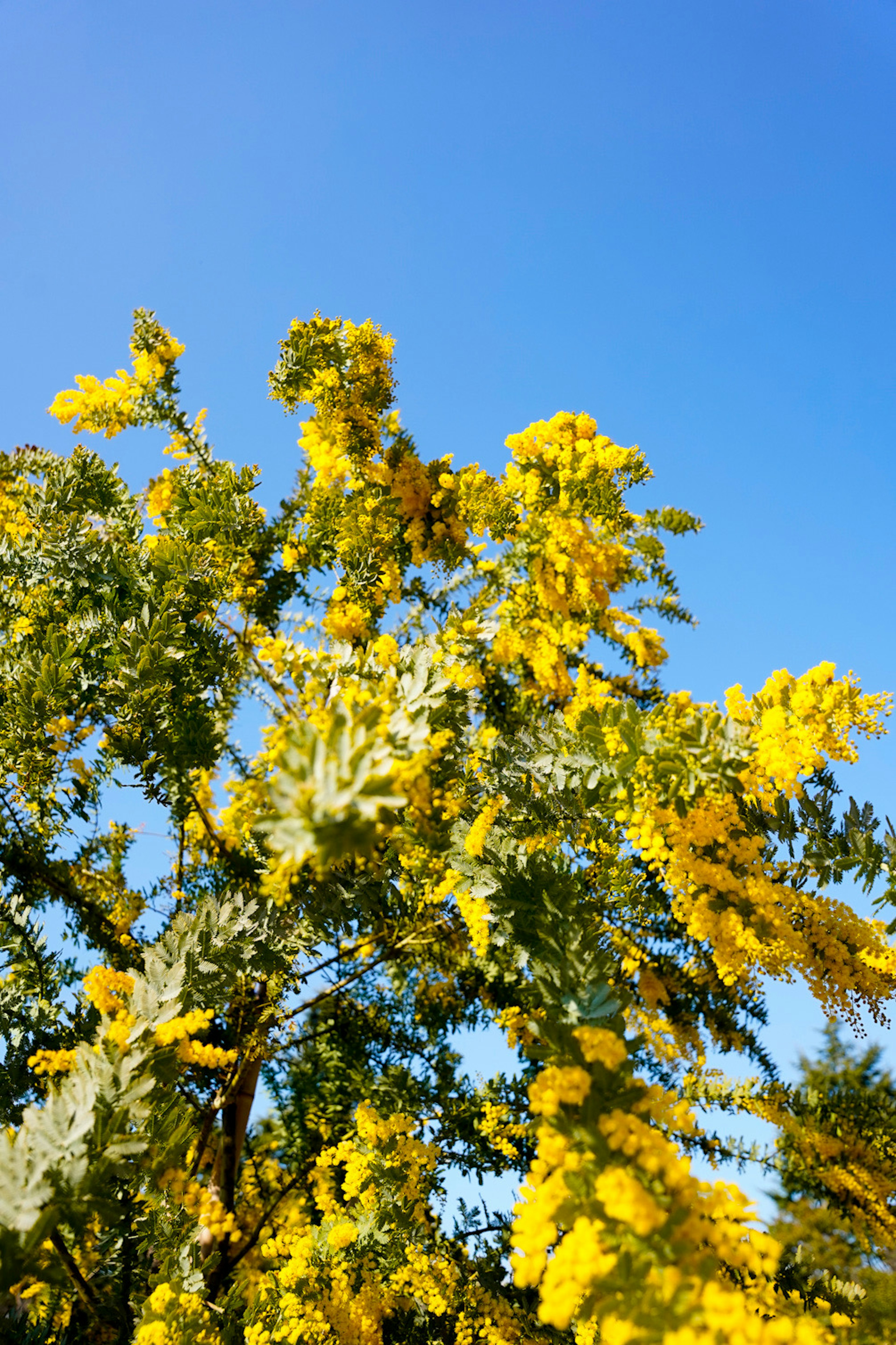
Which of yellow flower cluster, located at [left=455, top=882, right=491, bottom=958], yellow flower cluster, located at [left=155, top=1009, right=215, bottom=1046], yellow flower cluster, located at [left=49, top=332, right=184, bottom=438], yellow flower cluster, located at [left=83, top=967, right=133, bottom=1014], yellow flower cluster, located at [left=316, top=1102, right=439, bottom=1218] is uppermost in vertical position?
yellow flower cluster, located at [left=49, top=332, right=184, bottom=438]

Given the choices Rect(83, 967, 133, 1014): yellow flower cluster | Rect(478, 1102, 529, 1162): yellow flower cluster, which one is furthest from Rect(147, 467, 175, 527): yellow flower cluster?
Result: Rect(478, 1102, 529, 1162): yellow flower cluster

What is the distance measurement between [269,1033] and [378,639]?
226 centimetres

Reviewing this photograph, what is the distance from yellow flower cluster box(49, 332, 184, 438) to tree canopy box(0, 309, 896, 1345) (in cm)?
3

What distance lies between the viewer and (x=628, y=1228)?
1.77 m

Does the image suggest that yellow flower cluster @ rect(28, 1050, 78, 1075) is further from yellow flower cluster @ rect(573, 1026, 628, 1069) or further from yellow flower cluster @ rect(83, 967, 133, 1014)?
yellow flower cluster @ rect(573, 1026, 628, 1069)

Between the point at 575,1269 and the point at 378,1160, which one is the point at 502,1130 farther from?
the point at 575,1269

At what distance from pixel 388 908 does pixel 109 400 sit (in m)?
4.02

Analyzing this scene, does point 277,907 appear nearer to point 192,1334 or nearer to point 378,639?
point 378,639

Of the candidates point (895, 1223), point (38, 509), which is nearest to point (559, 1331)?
point (895, 1223)

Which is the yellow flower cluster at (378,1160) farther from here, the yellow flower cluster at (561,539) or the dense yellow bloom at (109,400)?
the dense yellow bloom at (109,400)

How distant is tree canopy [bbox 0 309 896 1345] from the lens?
2002mm

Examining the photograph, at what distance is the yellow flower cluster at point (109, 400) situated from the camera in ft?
16.9

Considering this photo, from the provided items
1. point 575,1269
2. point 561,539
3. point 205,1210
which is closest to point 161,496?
point 561,539

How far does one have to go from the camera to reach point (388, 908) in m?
3.99
